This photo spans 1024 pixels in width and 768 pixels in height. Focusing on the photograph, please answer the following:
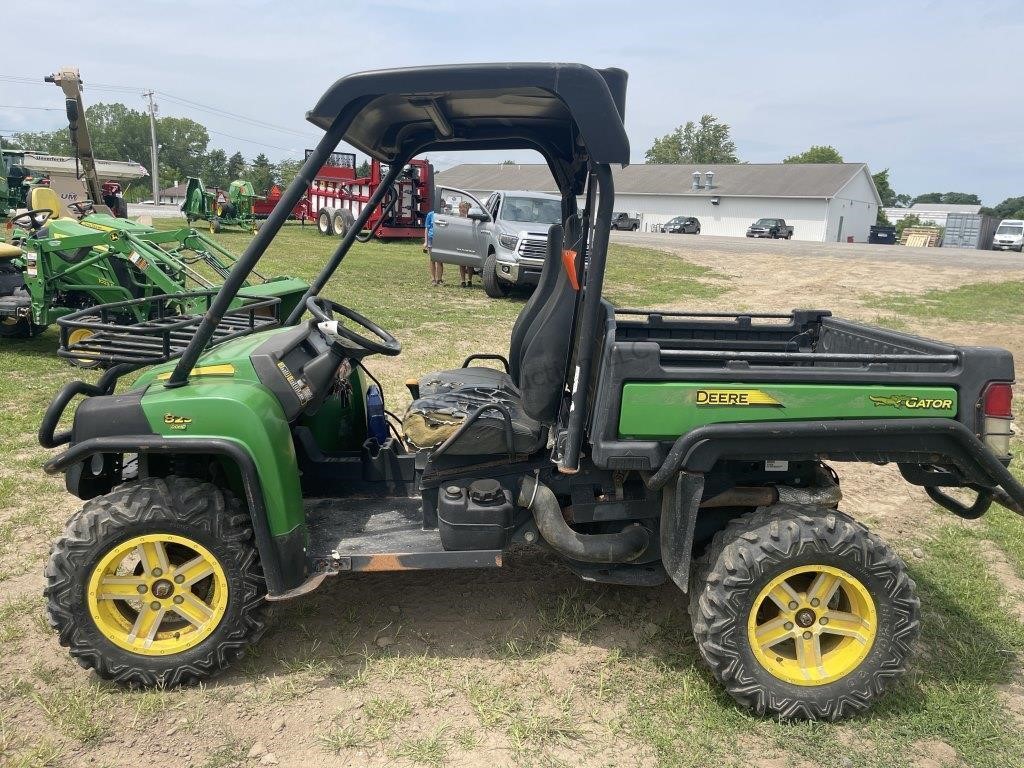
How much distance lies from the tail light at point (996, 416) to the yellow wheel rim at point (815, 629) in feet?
2.38

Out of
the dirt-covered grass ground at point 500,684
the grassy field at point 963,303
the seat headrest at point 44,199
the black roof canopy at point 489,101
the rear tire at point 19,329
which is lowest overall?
the dirt-covered grass ground at point 500,684

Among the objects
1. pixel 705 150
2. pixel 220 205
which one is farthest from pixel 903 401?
pixel 705 150

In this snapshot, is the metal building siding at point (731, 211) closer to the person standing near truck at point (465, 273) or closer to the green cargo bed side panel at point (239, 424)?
the person standing near truck at point (465, 273)

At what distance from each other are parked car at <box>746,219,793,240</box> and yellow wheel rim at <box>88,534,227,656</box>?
151ft

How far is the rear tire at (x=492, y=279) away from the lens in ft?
44.3

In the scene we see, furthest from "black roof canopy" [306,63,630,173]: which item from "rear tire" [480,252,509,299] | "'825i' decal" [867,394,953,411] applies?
"rear tire" [480,252,509,299]

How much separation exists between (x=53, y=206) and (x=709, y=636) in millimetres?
11536

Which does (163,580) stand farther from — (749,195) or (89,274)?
(749,195)

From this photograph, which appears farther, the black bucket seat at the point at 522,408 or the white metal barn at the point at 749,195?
the white metal barn at the point at 749,195

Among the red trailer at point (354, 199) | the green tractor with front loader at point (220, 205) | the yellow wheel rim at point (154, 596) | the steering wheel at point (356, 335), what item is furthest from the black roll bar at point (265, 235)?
the green tractor with front loader at point (220, 205)

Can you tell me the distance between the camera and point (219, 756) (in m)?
2.62

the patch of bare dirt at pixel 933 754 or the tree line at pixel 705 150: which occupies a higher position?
the tree line at pixel 705 150

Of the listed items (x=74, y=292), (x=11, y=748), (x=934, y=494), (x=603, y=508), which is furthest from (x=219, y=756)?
(x=74, y=292)

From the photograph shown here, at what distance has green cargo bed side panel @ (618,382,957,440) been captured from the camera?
2789 mm
